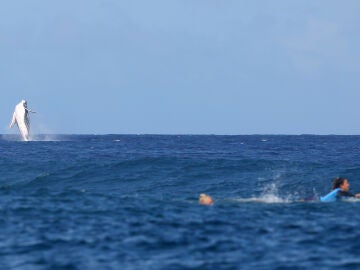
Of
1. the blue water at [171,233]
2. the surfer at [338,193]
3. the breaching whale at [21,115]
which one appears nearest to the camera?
the blue water at [171,233]

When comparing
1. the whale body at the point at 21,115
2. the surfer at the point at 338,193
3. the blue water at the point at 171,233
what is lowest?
the blue water at the point at 171,233

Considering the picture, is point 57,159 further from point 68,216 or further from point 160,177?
point 68,216

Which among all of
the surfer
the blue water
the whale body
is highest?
the whale body

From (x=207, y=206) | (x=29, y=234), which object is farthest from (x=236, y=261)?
(x=207, y=206)

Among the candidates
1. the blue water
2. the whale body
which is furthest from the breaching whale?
the blue water

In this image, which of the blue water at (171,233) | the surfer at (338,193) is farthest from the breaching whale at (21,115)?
the surfer at (338,193)

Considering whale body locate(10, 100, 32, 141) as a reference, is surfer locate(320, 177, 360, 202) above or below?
below

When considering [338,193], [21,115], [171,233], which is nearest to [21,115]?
[21,115]

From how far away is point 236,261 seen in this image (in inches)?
→ 554

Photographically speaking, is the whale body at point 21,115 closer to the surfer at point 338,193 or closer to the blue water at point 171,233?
the blue water at point 171,233

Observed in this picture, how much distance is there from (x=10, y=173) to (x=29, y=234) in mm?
24647

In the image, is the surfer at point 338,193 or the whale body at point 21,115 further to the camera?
the whale body at point 21,115

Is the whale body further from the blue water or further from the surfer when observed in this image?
the surfer

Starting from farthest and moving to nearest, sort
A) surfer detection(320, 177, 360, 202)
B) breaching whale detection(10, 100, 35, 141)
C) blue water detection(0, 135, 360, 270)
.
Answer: breaching whale detection(10, 100, 35, 141) → surfer detection(320, 177, 360, 202) → blue water detection(0, 135, 360, 270)
